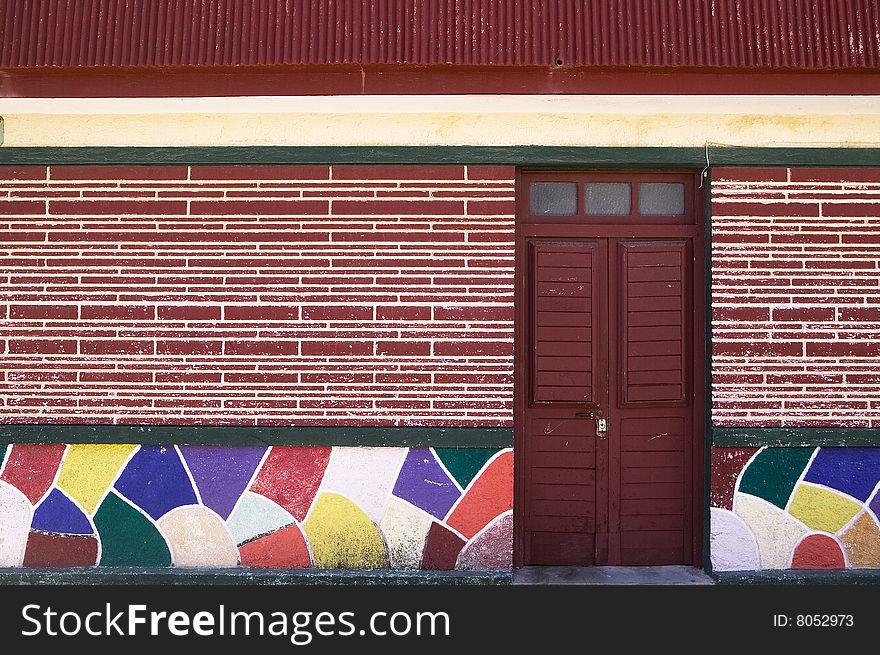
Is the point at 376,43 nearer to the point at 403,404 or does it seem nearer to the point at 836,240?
the point at 403,404

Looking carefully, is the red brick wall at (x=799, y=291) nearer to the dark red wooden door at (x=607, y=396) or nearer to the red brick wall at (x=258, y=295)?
the dark red wooden door at (x=607, y=396)

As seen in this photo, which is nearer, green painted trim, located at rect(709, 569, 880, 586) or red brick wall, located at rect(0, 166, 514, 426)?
green painted trim, located at rect(709, 569, 880, 586)

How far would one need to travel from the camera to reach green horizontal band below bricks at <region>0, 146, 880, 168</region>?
5.43 metres

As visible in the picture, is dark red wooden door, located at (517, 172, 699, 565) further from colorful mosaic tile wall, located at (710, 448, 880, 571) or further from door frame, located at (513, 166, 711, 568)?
colorful mosaic tile wall, located at (710, 448, 880, 571)


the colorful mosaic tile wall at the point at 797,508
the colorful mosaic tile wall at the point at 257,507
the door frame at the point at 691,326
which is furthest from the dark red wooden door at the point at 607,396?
the colorful mosaic tile wall at the point at 257,507

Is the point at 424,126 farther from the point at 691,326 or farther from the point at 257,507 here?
the point at 257,507

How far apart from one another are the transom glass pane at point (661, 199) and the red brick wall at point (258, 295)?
0.94m

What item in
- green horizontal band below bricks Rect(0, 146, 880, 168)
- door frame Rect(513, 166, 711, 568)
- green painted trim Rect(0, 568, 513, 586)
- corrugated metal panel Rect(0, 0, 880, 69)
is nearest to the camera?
corrugated metal panel Rect(0, 0, 880, 69)

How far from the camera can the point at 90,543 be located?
548 cm

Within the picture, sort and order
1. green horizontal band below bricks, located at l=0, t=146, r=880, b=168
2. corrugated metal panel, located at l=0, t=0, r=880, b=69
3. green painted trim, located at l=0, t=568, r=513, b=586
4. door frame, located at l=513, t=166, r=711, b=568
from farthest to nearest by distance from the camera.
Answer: door frame, located at l=513, t=166, r=711, b=568
green horizontal band below bricks, located at l=0, t=146, r=880, b=168
green painted trim, located at l=0, t=568, r=513, b=586
corrugated metal panel, located at l=0, t=0, r=880, b=69

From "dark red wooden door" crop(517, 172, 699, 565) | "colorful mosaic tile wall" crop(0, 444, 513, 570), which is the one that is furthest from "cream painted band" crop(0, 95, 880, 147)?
"colorful mosaic tile wall" crop(0, 444, 513, 570)

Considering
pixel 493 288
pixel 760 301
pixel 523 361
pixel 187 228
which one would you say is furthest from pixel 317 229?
pixel 760 301

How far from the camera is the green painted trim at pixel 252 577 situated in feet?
17.4

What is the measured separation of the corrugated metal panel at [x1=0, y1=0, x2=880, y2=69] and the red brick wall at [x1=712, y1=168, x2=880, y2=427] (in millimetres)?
859
